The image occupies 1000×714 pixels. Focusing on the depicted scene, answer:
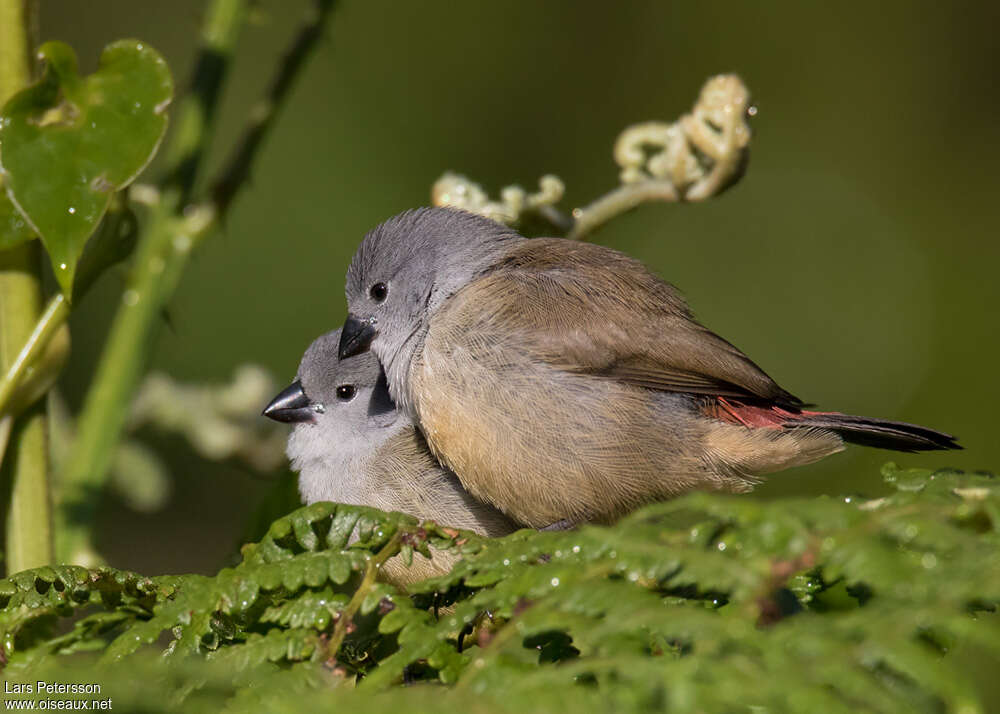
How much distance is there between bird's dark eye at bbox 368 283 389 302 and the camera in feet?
10.5

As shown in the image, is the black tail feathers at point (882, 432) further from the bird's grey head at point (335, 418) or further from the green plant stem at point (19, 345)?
the green plant stem at point (19, 345)

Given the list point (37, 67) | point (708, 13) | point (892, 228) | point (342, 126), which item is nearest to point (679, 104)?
point (708, 13)

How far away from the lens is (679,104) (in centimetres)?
638

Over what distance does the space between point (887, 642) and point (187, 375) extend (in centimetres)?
487

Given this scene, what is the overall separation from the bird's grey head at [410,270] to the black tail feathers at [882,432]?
39.3 inches

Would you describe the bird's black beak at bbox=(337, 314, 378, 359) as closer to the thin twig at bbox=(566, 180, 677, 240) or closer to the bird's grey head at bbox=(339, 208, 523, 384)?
the bird's grey head at bbox=(339, 208, 523, 384)

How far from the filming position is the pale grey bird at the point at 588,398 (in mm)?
2709

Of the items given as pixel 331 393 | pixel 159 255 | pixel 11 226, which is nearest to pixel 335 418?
pixel 331 393

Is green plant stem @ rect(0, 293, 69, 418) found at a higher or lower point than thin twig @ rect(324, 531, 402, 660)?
higher

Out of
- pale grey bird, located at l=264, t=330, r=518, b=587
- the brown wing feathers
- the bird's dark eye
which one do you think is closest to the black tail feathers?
the brown wing feathers

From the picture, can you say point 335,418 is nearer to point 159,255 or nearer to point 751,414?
point 159,255

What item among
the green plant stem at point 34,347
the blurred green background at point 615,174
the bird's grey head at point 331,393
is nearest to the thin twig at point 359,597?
the green plant stem at point 34,347

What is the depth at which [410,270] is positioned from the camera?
10.6ft

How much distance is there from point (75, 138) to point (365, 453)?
1554 mm
